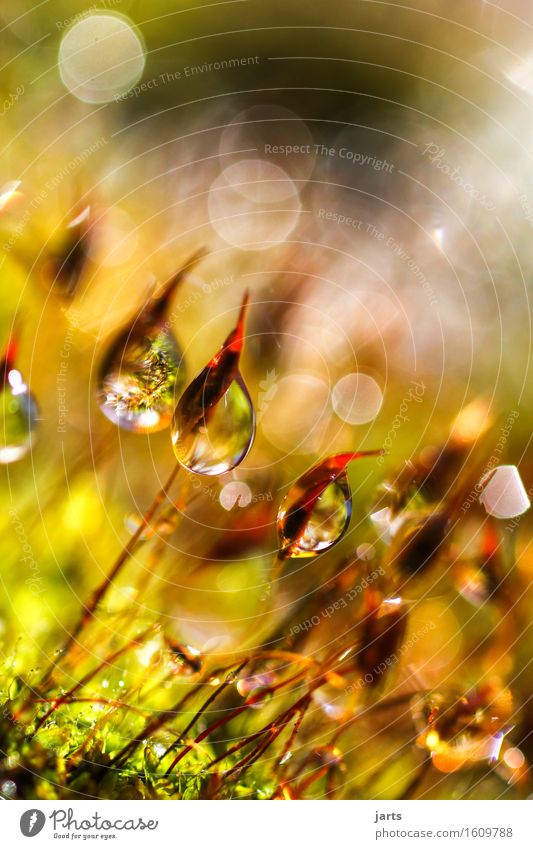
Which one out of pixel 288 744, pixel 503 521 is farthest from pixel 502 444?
pixel 288 744

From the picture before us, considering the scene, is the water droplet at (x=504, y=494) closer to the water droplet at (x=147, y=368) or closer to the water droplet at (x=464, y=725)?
the water droplet at (x=464, y=725)

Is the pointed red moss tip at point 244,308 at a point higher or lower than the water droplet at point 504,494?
higher

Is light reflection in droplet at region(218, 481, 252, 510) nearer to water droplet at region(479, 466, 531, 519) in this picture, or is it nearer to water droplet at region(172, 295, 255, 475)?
water droplet at region(172, 295, 255, 475)

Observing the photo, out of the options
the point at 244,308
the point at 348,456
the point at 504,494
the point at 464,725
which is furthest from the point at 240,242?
the point at 464,725

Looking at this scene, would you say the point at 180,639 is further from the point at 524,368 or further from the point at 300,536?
the point at 524,368

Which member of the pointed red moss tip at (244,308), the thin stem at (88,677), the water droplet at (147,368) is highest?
the pointed red moss tip at (244,308)

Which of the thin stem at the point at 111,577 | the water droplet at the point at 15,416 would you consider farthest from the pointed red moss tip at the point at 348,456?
the water droplet at the point at 15,416
